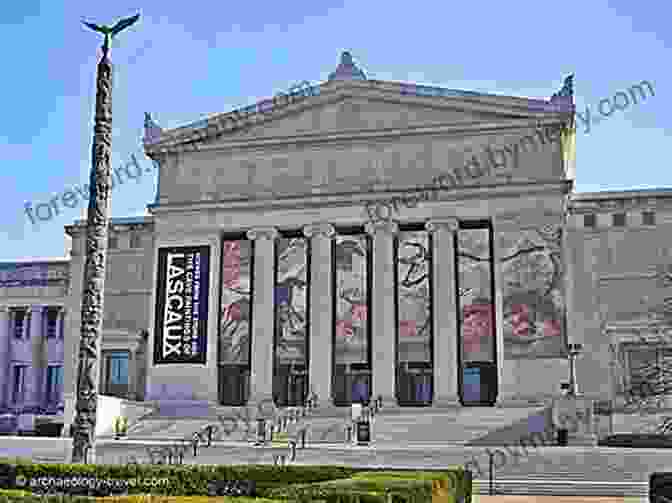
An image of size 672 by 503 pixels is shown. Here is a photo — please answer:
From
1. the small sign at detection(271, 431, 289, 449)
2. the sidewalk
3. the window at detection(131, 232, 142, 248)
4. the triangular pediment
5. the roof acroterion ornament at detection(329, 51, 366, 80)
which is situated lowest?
the sidewalk

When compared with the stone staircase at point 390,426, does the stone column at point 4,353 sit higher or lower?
higher

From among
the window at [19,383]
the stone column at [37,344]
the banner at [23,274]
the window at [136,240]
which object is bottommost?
the window at [19,383]

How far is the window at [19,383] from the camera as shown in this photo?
53.4m

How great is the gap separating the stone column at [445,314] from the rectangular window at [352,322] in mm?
3325

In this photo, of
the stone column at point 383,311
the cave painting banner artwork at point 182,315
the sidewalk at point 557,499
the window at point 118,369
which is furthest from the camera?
the window at point 118,369

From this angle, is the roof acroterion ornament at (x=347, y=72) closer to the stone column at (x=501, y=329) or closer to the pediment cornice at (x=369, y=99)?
the pediment cornice at (x=369, y=99)

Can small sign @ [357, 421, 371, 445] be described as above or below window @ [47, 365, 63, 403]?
below

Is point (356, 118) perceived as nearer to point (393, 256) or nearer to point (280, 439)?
point (393, 256)

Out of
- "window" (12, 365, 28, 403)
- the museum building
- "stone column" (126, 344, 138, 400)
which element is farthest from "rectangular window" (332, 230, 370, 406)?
"window" (12, 365, 28, 403)

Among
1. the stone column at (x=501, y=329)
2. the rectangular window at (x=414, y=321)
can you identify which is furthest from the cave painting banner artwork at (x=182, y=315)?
the stone column at (x=501, y=329)

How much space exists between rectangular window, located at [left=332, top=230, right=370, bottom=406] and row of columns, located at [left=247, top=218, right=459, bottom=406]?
411mm

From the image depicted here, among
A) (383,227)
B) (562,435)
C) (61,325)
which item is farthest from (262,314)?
(61,325)

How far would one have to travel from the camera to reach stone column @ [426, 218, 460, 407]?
41406 millimetres

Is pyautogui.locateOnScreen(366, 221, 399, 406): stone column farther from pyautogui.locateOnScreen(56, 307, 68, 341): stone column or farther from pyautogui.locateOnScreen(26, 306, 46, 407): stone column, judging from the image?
pyautogui.locateOnScreen(26, 306, 46, 407): stone column
